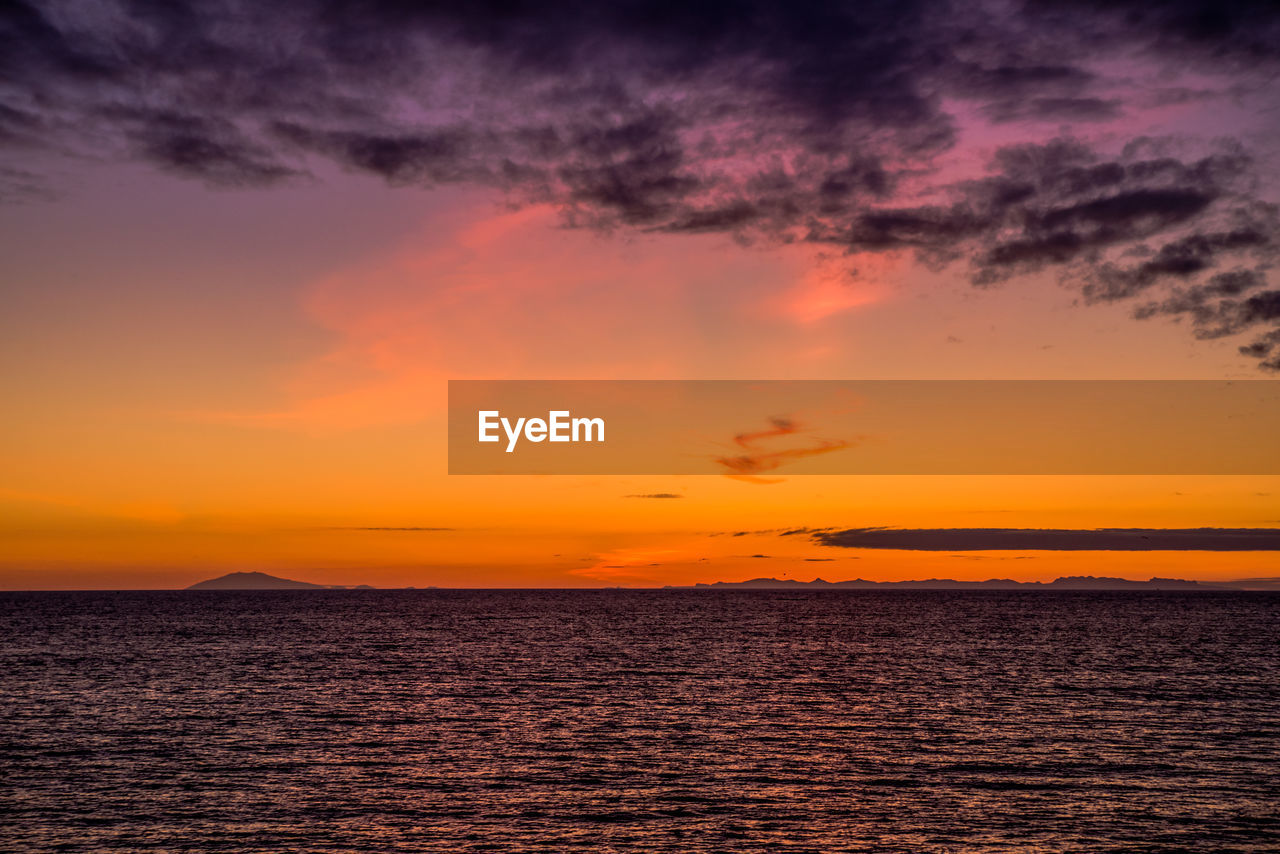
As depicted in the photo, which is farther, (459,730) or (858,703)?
(858,703)

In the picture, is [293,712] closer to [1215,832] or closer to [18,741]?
[18,741]

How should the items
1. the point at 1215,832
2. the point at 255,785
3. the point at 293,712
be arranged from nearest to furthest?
the point at 1215,832, the point at 255,785, the point at 293,712

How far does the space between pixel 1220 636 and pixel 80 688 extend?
145145mm

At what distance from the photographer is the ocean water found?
31703 millimetres

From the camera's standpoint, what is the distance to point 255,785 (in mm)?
38031

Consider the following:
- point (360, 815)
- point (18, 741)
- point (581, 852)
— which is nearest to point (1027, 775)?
point (581, 852)

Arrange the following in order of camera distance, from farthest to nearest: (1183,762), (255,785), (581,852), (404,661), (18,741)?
(404,661) < (18,741) < (1183,762) < (255,785) < (581,852)

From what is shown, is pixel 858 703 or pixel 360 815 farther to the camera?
pixel 858 703

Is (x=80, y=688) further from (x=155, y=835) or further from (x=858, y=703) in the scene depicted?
(x=858, y=703)

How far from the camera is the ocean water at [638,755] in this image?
104 feet

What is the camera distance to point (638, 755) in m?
43.5

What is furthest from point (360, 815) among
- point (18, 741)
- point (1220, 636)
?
point (1220, 636)

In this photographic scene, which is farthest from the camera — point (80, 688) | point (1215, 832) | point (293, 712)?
point (80, 688)

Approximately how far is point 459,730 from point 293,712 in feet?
43.6
